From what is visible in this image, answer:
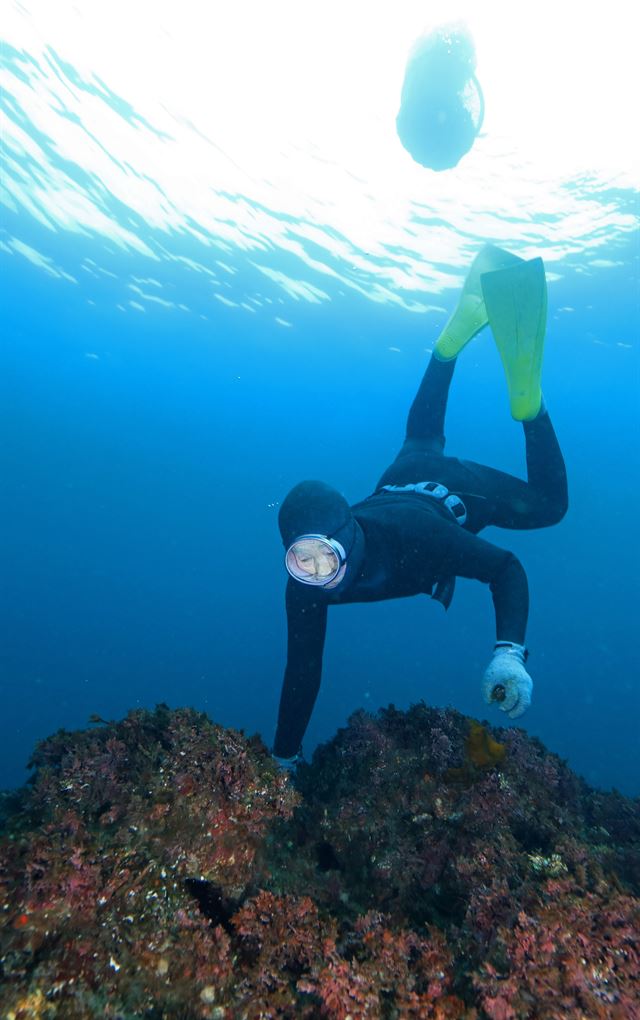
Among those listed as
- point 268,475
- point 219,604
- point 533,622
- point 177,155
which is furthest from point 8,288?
point 533,622

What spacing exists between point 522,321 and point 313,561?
4.93 m

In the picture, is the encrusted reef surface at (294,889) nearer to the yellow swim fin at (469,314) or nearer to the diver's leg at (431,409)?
the diver's leg at (431,409)

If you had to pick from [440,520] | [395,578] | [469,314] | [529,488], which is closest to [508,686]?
[395,578]

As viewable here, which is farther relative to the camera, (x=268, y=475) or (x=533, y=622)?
(x=268, y=475)

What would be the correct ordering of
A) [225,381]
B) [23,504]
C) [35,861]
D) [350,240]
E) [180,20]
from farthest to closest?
[23,504], [225,381], [350,240], [180,20], [35,861]

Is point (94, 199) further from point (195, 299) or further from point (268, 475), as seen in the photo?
point (268, 475)

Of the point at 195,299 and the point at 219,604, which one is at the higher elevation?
the point at 195,299

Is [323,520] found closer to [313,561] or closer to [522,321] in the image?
[313,561]

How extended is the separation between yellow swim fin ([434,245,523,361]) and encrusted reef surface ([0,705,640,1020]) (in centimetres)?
619

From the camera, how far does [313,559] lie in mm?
3996

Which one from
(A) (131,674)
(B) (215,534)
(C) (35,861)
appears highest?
(B) (215,534)

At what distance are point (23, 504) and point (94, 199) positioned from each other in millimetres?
42046

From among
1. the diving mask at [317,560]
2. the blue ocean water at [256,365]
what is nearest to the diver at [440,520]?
the diving mask at [317,560]

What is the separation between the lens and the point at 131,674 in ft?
115
